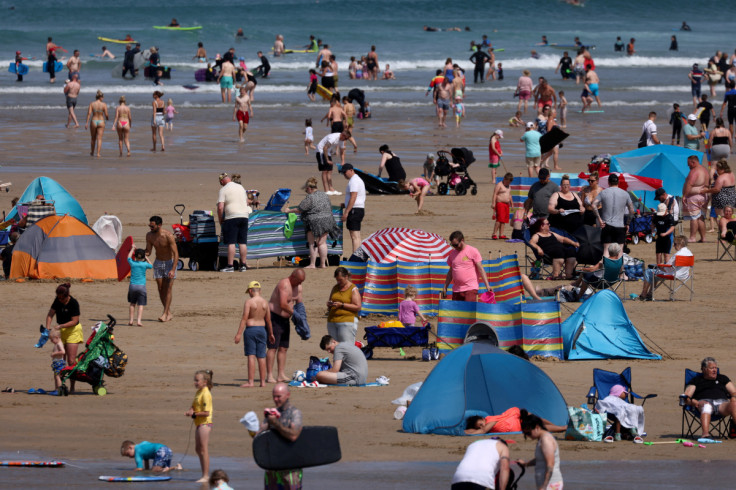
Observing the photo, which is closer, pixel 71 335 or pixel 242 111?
pixel 71 335

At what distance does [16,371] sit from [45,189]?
6.36 metres

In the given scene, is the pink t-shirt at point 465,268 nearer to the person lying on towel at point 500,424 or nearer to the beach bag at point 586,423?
the person lying on towel at point 500,424

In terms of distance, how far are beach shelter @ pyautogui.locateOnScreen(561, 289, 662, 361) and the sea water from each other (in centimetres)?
2597

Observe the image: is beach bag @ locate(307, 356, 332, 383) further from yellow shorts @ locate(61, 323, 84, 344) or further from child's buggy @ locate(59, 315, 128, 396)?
yellow shorts @ locate(61, 323, 84, 344)

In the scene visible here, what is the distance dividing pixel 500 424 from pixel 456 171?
13.6m

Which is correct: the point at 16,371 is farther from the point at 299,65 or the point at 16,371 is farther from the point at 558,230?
the point at 299,65

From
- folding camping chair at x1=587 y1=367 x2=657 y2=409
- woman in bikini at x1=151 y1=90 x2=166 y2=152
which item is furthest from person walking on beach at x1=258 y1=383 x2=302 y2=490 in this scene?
woman in bikini at x1=151 y1=90 x2=166 y2=152

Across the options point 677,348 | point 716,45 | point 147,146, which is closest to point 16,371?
point 677,348

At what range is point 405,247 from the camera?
50.0ft

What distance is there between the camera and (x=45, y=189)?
18391 mm

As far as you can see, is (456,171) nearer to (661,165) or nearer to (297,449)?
(661,165)

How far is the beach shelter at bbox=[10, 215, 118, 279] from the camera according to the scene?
1692cm

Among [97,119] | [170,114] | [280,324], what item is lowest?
[280,324]

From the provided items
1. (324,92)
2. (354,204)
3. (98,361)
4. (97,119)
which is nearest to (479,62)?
A: (324,92)
